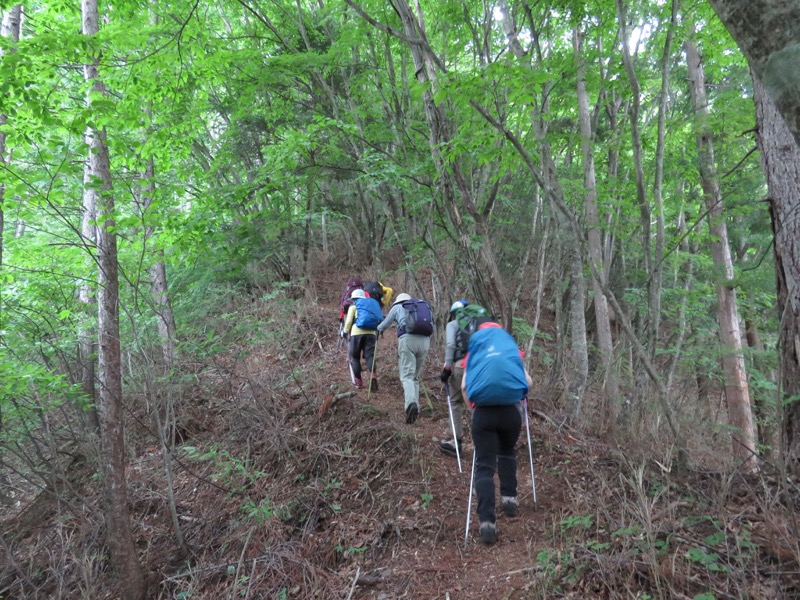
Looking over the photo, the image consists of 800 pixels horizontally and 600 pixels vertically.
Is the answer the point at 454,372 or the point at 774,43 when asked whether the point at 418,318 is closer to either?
the point at 454,372

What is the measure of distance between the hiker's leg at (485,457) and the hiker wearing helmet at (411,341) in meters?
2.23

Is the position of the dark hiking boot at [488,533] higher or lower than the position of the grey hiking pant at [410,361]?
lower

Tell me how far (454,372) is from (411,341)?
1.02 meters

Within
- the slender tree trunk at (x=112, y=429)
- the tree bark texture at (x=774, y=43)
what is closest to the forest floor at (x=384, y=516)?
the slender tree trunk at (x=112, y=429)

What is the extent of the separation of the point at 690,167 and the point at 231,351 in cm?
874

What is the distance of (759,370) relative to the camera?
7363mm

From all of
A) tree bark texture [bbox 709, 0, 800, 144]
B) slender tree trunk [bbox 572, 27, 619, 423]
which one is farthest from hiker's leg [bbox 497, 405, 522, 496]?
tree bark texture [bbox 709, 0, 800, 144]

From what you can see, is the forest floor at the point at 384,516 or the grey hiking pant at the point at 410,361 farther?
the grey hiking pant at the point at 410,361

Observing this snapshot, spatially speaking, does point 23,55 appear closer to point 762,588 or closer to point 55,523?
point 55,523

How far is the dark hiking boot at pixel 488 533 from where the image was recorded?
13.0 ft

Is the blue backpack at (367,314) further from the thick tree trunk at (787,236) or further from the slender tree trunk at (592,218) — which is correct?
the thick tree trunk at (787,236)

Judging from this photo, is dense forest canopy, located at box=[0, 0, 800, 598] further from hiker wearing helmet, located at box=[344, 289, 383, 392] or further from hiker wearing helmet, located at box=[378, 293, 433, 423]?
hiker wearing helmet, located at box=[344, 289, 383, 392]

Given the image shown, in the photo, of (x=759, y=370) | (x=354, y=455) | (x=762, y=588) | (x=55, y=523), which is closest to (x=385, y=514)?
(x=354, y=455)

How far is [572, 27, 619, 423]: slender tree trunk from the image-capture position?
6305mm
